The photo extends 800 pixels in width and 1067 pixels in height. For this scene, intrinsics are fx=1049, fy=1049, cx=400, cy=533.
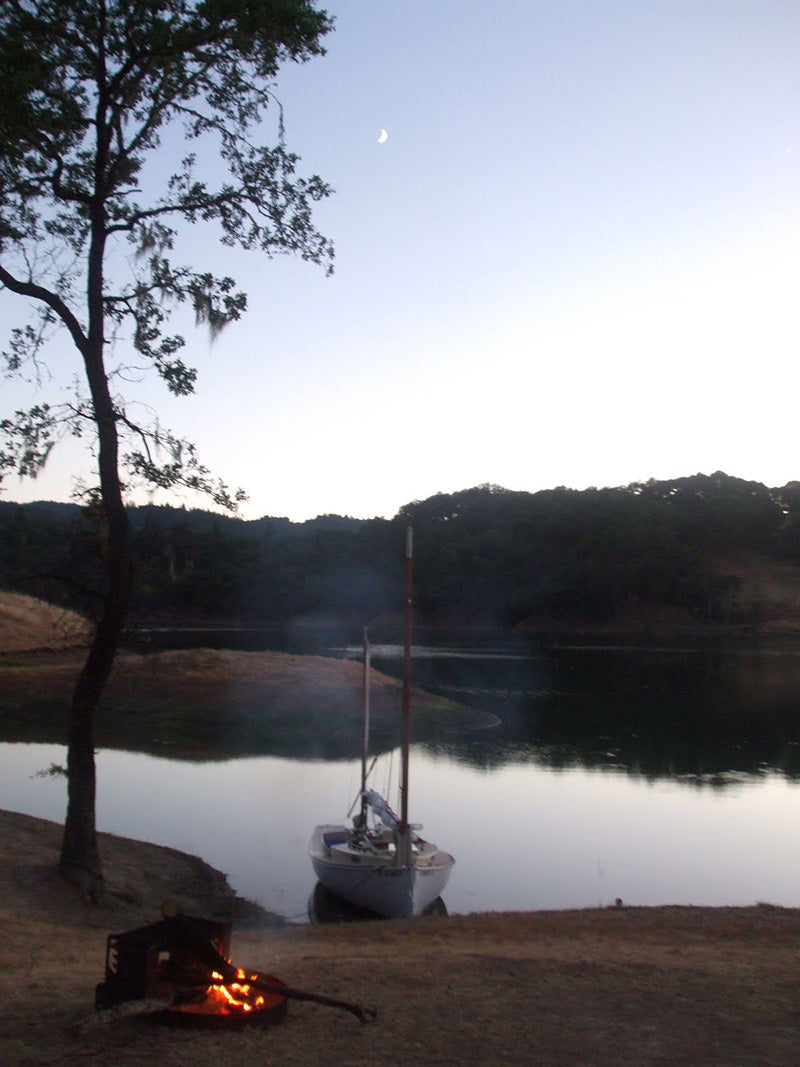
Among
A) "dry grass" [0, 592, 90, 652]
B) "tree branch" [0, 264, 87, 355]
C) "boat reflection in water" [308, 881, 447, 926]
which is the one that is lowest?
"boat reflection in water" [308, 881, 447, 926]

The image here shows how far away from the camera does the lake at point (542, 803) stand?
19.0m

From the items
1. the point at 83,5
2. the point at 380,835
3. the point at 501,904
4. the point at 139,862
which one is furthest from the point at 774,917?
the point at 83,5

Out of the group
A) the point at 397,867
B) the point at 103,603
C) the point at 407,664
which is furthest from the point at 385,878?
the point at 103,603

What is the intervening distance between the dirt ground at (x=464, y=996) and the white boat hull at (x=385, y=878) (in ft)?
11.6

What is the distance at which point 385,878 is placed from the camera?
16.1 m

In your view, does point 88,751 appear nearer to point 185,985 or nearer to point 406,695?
point 406,695

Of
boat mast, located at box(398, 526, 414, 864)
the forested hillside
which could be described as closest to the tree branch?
boat mast, located at box(398, 526, 414, 864)

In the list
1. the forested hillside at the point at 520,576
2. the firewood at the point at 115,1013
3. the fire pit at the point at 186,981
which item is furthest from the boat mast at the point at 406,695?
the forested hillside at the point at 520,576

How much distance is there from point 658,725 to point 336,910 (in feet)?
90.6

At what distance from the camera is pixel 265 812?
81.1 feet

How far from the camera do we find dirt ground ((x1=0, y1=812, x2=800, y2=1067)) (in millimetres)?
6223

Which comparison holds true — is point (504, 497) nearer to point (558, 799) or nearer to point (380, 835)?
point (558, 799)

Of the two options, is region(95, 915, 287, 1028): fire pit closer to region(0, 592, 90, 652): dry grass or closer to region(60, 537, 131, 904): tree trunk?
region(60, 537, 131, 904): tree trunk

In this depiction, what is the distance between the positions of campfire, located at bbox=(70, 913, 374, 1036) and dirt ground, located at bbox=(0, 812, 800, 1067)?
11cm
